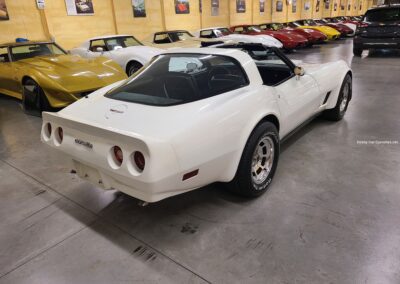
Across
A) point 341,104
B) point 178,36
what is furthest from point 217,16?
point 341,104

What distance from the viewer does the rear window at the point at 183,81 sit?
220 centimetres

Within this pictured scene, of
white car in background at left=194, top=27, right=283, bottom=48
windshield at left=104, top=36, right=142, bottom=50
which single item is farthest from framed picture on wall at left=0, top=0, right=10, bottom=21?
white car in background at left=194, top=27, right=283, bottom=48

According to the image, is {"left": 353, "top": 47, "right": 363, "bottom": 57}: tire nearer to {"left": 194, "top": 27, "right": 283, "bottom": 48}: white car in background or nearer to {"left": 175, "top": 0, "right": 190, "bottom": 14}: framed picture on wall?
{"left": 194, "top": 27, "right": 283, "bottom": 48}: white car in background

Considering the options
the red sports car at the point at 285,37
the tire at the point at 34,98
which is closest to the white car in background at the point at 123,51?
the tire at the point at 34,98

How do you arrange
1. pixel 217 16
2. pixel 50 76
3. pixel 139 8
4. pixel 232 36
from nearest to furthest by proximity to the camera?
1. pixel 50 76
2. pixel 232 36
3. pixel 139 8
4. pixel 217 16

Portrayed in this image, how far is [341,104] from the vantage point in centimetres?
411

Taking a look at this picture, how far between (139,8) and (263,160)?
37.1 ft

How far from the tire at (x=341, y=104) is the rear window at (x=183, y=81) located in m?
2.13

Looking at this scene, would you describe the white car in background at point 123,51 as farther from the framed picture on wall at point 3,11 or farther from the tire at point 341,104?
the tire at point 341,104

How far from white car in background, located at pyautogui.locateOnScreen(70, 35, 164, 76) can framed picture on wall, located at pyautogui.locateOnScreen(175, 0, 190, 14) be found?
653cm

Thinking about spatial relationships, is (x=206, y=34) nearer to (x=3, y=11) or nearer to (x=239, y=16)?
(x=3, y=11)

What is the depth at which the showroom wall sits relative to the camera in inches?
351

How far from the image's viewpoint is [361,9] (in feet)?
127

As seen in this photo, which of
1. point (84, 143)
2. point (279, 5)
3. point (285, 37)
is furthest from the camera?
point (279, 5)
